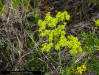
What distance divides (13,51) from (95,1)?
1714 millimetres

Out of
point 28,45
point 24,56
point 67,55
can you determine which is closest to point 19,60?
point 24,56

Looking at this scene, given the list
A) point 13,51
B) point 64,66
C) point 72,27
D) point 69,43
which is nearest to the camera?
point 69,43

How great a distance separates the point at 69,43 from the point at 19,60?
0.85 meters

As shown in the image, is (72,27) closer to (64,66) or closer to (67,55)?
(67,55)

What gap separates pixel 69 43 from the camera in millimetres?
1939

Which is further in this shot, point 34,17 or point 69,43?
point 34,17

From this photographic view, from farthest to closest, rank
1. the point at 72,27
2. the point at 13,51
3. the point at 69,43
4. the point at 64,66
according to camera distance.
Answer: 1. the point at 72,27
2. the point at 13,51
3. the point at 64,66
4. the point at 69,43

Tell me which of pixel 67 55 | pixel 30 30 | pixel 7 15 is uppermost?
pixel 7 15

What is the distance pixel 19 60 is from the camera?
2408 millimetres

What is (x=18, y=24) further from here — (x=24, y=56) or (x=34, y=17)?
(x=24, y=56)

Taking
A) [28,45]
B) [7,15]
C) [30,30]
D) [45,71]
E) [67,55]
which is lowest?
[45,71]

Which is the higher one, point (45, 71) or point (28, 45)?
point (28, 45)

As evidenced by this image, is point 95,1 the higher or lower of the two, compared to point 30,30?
higher

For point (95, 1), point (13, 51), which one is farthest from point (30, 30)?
point (95, 1)
